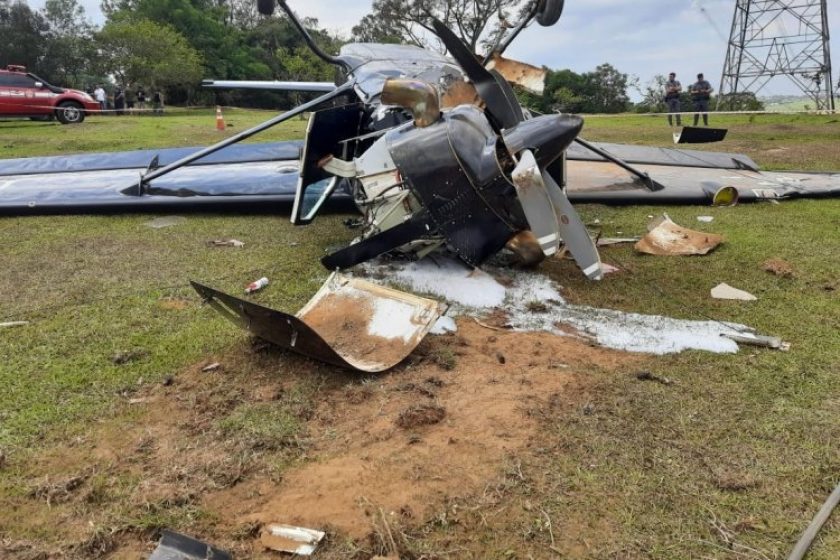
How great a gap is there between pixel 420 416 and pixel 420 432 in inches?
4.6

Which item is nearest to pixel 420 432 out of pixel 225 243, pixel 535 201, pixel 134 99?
pixel 535 201

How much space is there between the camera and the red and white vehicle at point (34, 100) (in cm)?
A: 2162

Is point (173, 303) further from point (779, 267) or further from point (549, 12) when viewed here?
point (779, 267)

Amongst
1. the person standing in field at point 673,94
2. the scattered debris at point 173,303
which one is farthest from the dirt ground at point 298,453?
the person standing in field at point 673,94

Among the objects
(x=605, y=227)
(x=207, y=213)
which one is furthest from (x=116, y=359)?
(x=605, y=227)

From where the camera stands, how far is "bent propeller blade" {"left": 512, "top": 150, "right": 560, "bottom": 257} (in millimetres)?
4344

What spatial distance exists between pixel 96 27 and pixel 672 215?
5478 centimetres

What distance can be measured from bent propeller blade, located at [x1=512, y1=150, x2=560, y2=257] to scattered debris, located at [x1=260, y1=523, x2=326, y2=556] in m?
2.76

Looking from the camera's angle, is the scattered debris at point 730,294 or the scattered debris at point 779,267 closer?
the scattered debris at point 730,294

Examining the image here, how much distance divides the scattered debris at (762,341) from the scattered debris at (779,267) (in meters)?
1.58

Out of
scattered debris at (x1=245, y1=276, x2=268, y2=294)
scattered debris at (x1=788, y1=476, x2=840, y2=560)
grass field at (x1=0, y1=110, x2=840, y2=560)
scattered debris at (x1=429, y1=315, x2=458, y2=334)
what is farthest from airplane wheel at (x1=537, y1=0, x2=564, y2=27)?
scattered debris at (x1=788, y1=476, x2=840, y2=560)

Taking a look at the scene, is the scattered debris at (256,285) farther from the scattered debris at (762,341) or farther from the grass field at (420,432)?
the scattered debris at (762,341)

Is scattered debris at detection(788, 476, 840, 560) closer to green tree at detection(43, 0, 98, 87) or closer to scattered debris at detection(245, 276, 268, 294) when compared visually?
scattered debris at detection(245, 276, 268, 294)

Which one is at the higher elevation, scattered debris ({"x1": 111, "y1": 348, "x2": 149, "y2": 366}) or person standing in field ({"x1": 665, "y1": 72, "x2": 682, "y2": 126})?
person standing in field ({"x1": 665, "y1": 72, "x2": 682, "y2": 126})
